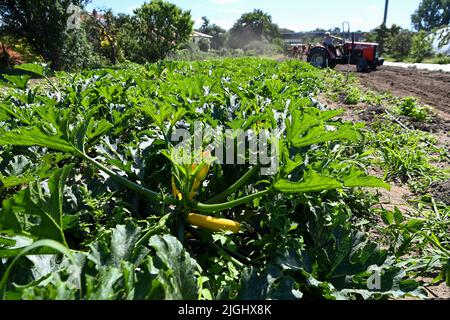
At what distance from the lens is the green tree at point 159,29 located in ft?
101

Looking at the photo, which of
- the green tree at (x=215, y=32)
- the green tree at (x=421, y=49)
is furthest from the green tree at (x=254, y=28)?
the green tree at (x=421, y=49)

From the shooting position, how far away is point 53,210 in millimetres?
1324

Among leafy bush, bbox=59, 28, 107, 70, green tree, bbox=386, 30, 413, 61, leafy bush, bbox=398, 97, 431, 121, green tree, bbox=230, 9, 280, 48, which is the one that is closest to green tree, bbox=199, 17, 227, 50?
green tree, bbox=230, 9, 280, 48

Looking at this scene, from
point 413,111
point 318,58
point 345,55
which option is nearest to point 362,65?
point 345,55

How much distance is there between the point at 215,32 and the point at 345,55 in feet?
262

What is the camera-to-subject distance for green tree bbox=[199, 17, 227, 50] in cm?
9038

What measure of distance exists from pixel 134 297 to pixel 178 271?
171 mm

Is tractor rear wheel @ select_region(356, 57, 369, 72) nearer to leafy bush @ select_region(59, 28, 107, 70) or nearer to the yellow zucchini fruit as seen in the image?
leafy bush @ select_region(59, 28, 107, 70)

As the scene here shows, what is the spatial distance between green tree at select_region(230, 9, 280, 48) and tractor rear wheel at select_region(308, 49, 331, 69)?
236 ft

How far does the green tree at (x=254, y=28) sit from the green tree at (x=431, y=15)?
42678 millimetres

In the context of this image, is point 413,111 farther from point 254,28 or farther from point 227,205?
point 254,28

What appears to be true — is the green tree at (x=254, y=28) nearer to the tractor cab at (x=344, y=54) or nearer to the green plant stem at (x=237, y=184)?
the tractor cab at (x=344, y=54)

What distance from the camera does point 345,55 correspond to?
65.9 feet
